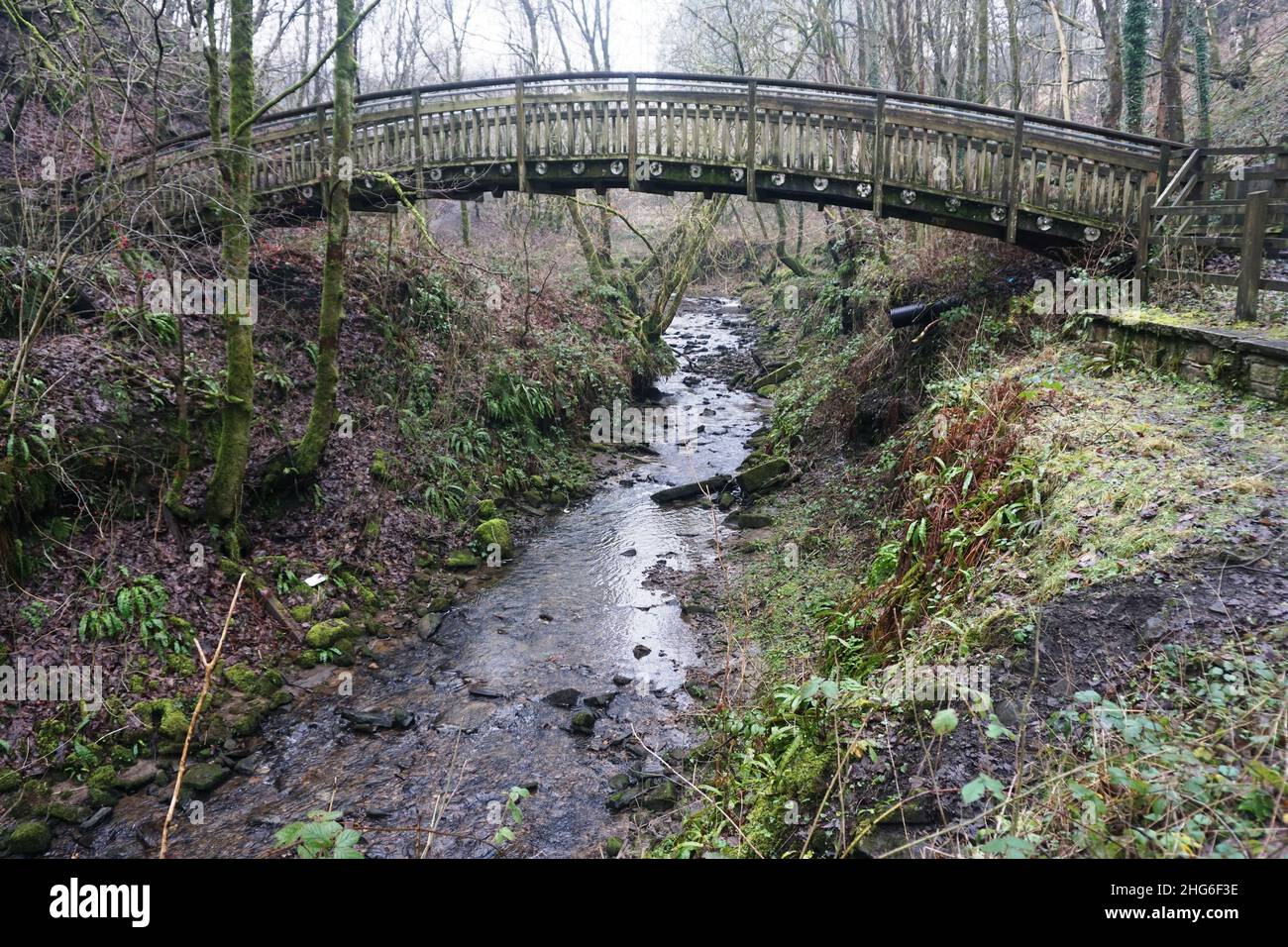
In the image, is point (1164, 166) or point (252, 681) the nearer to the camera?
point (252, 681)

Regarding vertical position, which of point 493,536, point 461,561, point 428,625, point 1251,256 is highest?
point 1251,256

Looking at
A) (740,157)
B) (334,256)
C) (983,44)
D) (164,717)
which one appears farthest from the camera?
(983,44)

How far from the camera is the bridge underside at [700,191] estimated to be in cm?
1068

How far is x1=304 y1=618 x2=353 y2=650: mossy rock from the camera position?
855cm

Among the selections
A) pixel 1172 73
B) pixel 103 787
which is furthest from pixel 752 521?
pixel 1172 73

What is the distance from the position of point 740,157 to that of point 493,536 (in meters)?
7.12

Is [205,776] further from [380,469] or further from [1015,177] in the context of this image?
[1015,177]

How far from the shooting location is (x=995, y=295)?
11133 mm

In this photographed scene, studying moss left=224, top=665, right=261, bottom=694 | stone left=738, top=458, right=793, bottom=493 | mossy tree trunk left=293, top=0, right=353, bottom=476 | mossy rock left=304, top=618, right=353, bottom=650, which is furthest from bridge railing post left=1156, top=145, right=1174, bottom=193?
moss left=224, top=665, right=261, bottom=694

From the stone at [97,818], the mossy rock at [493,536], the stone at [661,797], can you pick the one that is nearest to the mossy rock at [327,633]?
the stone at [97,818]

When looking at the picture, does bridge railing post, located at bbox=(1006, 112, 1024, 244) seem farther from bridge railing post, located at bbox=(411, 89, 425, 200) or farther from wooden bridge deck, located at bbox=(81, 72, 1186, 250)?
bridge railing post, located at bbox=(411, 89, 425, 200)

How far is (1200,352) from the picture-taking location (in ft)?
23.5

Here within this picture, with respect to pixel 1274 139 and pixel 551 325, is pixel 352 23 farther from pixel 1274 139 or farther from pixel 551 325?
pixel 1274 139

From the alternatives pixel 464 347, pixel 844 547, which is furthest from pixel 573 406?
pixel 844 547
